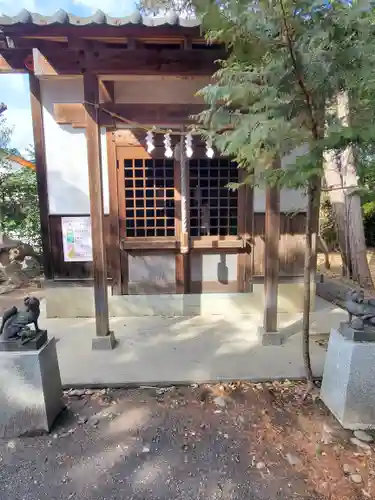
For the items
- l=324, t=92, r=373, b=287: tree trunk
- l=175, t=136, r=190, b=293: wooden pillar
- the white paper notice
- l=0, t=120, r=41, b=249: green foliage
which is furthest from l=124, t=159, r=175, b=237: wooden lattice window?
l=324, t=92, r=373, b=287: tree trunk

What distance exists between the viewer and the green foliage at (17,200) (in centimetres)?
766

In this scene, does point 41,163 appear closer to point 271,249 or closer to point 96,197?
point 96,197

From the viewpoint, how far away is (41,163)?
185 inches

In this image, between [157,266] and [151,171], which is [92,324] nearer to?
[157,266]

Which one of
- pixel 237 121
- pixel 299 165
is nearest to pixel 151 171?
pixel 237 121

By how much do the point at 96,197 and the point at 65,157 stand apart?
157cm

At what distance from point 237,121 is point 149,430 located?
2426mm

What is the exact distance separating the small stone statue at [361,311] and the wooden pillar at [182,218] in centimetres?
267

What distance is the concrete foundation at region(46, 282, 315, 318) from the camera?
5020 mm

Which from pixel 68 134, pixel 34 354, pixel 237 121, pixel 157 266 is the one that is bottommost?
pixel 34 354

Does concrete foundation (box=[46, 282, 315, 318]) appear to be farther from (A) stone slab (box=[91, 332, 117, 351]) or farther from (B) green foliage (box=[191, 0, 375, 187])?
(B) green foliage (box=[191, 0, 375, 187])

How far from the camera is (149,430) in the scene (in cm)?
258

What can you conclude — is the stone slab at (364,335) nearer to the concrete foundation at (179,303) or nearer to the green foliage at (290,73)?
the green foliage at (290,73)

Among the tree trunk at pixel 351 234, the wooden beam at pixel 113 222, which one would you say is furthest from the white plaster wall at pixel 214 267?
the tree trunk at pixel 351 234
